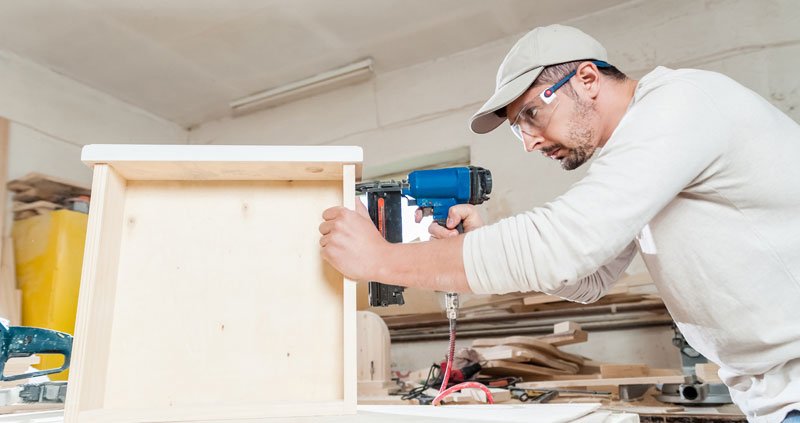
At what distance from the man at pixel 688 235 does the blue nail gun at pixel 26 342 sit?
85 cm

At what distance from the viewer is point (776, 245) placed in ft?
3.48

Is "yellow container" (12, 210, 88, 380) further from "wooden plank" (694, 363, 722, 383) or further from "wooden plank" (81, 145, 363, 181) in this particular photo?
"wooden plank" (694, 363, 722, 383)

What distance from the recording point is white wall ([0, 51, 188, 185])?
3961 millimetres

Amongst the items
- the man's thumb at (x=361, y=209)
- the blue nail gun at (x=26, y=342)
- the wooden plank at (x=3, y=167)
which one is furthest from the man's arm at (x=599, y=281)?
the wooden plank at (x=3, y=167)

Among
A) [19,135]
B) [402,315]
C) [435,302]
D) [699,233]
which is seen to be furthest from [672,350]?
[19,135]

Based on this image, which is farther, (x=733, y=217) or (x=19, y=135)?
(x=19, y=135)

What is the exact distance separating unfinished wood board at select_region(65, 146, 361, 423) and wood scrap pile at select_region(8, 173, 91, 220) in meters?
→ 3.23

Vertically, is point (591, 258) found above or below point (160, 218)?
below

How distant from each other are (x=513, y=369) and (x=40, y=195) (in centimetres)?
342

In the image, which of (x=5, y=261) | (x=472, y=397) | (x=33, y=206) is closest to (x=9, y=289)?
(x=5, y=261)

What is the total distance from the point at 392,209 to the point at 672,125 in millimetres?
665

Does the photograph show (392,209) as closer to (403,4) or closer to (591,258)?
(591,258)

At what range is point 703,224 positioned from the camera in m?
1.12

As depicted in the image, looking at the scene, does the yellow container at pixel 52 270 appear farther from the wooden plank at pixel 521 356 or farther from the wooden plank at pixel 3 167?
the wooden plank at pixel 521 356
